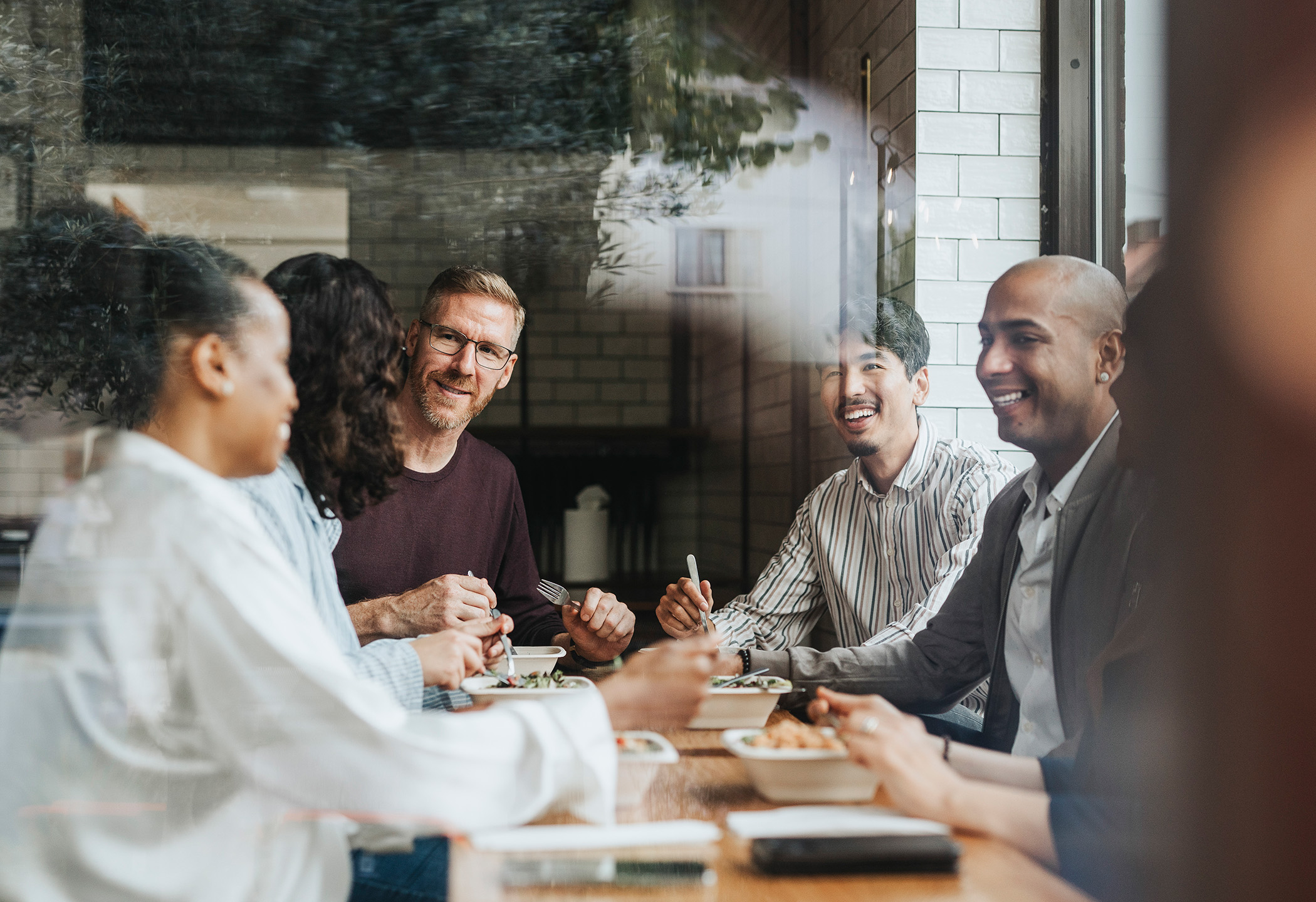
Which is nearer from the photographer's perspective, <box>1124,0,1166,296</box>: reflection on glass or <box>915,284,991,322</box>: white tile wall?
<box>1124,0,1166,296</box>: reflection on glass

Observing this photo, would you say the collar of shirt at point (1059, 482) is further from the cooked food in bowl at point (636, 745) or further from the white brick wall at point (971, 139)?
the cooked food in bowl at point (636, 745)

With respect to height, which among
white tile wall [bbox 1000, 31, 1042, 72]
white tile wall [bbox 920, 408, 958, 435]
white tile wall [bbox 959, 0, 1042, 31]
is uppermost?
white tile wall [bbox 959, 0, 1042, 31]

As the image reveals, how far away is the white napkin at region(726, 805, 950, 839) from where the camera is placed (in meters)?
0.81

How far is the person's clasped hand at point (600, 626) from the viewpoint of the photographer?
4.88ft

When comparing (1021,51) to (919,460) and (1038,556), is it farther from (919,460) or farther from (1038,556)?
(1038,556)

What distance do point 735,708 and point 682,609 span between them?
1.24ft

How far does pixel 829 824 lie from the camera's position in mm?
824

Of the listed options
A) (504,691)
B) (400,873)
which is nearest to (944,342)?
(504,691)

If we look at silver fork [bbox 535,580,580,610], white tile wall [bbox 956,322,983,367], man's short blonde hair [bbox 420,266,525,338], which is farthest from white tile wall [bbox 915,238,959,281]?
silver fork [bbox 535,580,580,610]

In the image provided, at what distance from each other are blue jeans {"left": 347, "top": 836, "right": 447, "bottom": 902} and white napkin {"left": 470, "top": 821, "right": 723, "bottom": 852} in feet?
0.16

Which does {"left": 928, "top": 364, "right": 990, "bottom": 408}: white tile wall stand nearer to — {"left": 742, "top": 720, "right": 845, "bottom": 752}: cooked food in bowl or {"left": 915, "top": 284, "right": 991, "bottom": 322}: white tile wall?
{"left": 915, "top": 284, "right": 991, "bottom": 322}: white tile wall

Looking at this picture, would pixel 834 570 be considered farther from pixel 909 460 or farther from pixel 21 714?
pixel 21 714

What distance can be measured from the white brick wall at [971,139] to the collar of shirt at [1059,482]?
0.31 metres

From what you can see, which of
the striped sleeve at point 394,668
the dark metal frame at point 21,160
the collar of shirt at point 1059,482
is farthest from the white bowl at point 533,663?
the dark metal frame at point 21,160
